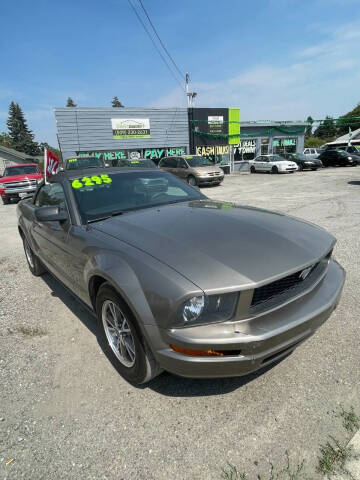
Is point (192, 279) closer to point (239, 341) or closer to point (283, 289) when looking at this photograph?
point (239, 341)

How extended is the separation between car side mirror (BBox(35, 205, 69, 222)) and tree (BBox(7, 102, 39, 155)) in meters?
88.2

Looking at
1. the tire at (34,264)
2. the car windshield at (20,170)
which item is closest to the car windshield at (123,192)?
the tire at (34,264)

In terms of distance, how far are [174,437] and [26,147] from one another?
90.4 m

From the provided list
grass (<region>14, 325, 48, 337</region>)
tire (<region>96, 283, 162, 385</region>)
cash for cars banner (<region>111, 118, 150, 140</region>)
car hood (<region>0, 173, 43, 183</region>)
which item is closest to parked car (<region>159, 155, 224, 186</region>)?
cash for cars banner (<region>111, 118, 150, 140</region>)

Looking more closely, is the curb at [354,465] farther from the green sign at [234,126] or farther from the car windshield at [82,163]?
the green sign at [234,126]

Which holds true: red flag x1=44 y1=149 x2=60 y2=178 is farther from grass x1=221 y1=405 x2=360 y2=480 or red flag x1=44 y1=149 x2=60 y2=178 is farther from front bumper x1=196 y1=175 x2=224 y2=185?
front bumper x1=196 y1=175 x2=224 y2=185

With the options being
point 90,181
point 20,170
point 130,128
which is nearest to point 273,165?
point 130,128

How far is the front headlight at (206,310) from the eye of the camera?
1626mm

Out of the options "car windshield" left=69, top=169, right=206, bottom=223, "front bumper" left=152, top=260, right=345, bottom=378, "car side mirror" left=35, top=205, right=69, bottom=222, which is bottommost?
"front bumper" left=152, top=260, right=345, bottom=378

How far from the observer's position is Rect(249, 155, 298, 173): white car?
21.7 m

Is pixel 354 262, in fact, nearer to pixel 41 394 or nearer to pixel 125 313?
pixel 125 313

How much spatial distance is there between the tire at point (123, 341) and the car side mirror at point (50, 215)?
0.91 meters

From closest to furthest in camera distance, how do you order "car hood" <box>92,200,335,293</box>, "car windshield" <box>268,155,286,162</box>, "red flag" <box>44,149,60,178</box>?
"car hood" <box>92,200,335,293</box>, "red flag" <box>44,149,60,178</box>, "car windshield" <box>268,155,286,162</box>

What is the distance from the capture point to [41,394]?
219 centimetres
